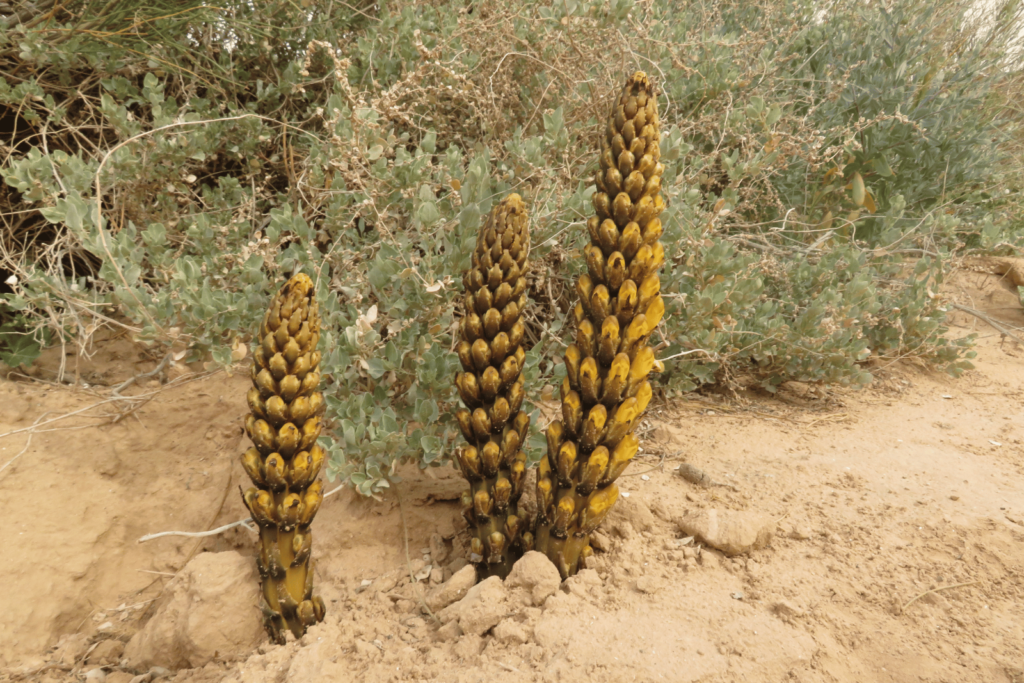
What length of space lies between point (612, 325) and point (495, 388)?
34 cm

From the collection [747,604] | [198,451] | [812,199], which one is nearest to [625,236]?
[747,604]

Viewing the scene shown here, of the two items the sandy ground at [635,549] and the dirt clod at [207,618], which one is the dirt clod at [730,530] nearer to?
the sandy ground at [635,549]

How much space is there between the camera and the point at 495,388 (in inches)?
67.4

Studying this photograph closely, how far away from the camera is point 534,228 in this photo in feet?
7.94

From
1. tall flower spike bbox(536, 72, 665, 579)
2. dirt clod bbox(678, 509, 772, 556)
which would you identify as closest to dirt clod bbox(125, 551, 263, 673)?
tall flower spike bbox(536, 72, 665, 579)

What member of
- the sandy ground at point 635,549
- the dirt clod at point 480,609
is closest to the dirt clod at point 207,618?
the sandy ground at point 635,549

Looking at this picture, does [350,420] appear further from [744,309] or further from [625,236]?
[744,309]

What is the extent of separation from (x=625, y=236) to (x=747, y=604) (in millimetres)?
979

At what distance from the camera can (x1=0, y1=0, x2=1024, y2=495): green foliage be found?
2.21 meters

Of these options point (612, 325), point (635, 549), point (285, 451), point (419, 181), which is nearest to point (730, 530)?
point (635, 549)

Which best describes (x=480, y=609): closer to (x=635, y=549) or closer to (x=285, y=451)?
(x=635, y=549)

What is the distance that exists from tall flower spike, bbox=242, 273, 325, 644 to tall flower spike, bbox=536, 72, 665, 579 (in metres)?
0.61

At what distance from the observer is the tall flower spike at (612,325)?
159 cm

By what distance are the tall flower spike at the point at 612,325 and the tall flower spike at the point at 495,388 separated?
121 millimetres
